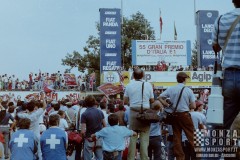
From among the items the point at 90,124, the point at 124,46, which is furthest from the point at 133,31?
the point at 90,124

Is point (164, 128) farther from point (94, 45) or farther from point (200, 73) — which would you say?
point (94, 45)

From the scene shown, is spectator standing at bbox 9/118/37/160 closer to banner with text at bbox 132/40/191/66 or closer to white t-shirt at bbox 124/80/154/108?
white t-shirt at bbox 124/80/154/108

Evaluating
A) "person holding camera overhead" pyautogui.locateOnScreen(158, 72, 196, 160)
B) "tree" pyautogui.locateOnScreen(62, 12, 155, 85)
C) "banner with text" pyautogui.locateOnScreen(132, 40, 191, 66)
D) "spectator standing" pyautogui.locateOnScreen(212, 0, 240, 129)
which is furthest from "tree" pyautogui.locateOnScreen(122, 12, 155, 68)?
"spectator standing" pyautogui.locateOnScreen(212, 0, 240, 129)

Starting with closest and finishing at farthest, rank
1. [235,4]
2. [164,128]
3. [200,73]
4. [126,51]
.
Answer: [235,4] → [164,128] → [200,73] → [126,51]

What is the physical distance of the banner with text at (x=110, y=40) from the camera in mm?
41375

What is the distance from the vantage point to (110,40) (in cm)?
4172

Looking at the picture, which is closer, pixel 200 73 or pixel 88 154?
pixel 88 154

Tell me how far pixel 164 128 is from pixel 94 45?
56.5 metres

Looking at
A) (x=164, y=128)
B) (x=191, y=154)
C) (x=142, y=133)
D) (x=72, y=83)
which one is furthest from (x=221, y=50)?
(x=72, y=83)

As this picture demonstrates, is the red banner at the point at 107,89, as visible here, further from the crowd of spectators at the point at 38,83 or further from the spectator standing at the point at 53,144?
the crowd of spectators at the point at 38,83

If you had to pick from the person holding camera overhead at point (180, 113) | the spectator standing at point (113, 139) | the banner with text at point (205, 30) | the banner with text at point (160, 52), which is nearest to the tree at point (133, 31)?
the banner with text at point (160, 52)

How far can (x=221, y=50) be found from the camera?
4.86m

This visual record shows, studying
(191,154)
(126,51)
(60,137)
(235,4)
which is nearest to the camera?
(235,4)

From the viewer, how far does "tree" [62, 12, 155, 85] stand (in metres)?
69.2
